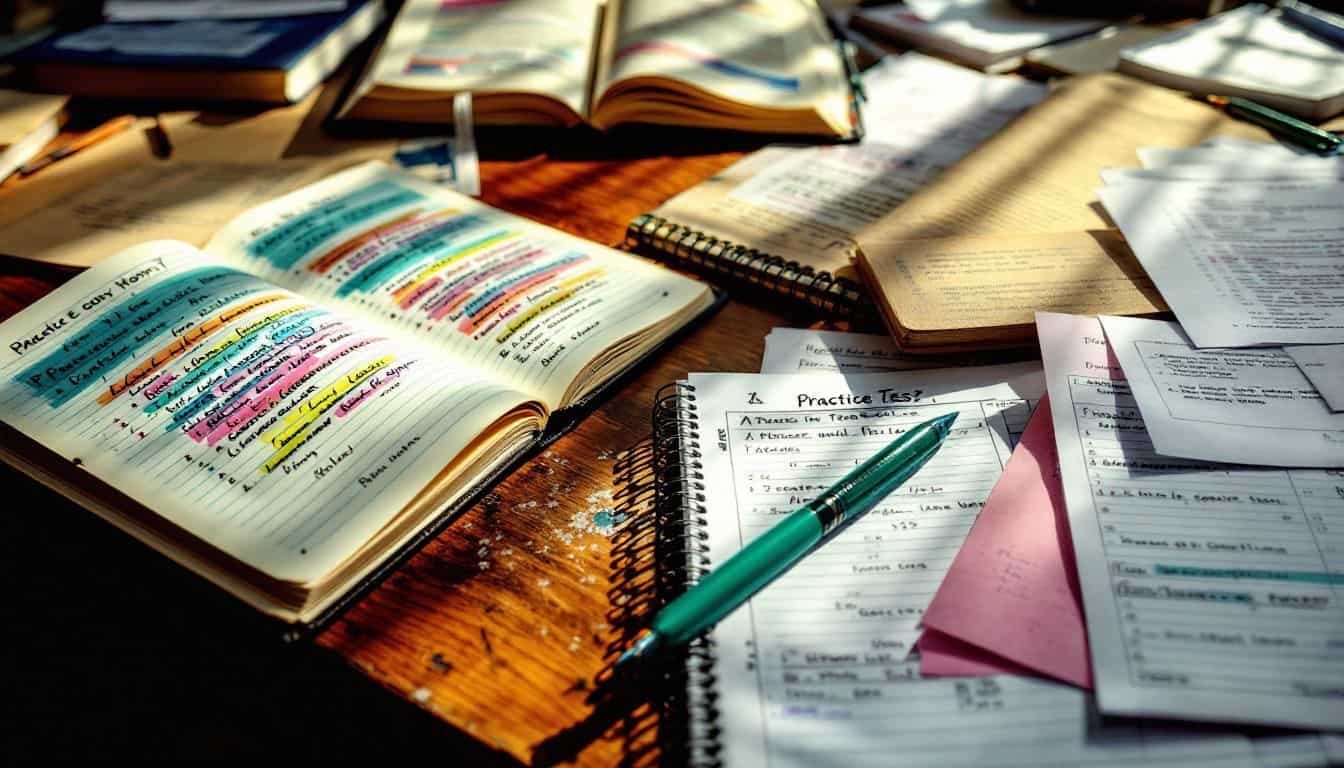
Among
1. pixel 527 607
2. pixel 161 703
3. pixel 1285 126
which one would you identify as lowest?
pixel 161 703

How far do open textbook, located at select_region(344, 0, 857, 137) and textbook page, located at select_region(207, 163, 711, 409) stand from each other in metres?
0.21

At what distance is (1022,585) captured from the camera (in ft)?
1.80

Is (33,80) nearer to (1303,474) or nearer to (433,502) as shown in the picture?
(433,502)

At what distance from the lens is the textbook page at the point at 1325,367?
66 centimetres

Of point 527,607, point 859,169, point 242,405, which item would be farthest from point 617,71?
point 527,607

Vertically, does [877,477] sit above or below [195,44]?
below

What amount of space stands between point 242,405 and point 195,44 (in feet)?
2.65

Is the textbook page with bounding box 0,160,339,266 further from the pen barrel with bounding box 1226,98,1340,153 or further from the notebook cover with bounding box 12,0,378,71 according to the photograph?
the pen barrel with bounding box 1226,98,1340,153

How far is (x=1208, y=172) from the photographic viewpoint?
933 millimetres

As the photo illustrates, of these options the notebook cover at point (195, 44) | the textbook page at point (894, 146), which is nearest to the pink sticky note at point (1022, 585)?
the textbook page at point (894, 146)

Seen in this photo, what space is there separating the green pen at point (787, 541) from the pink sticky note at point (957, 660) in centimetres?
9

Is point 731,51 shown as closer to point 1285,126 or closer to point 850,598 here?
point 1285,126

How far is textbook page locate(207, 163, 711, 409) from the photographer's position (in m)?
0.74

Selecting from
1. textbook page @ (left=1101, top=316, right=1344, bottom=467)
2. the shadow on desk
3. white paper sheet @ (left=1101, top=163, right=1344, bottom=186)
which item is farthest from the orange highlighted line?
white paper sheet @ (left=1101, top=163, right=1344, bottom=186)
